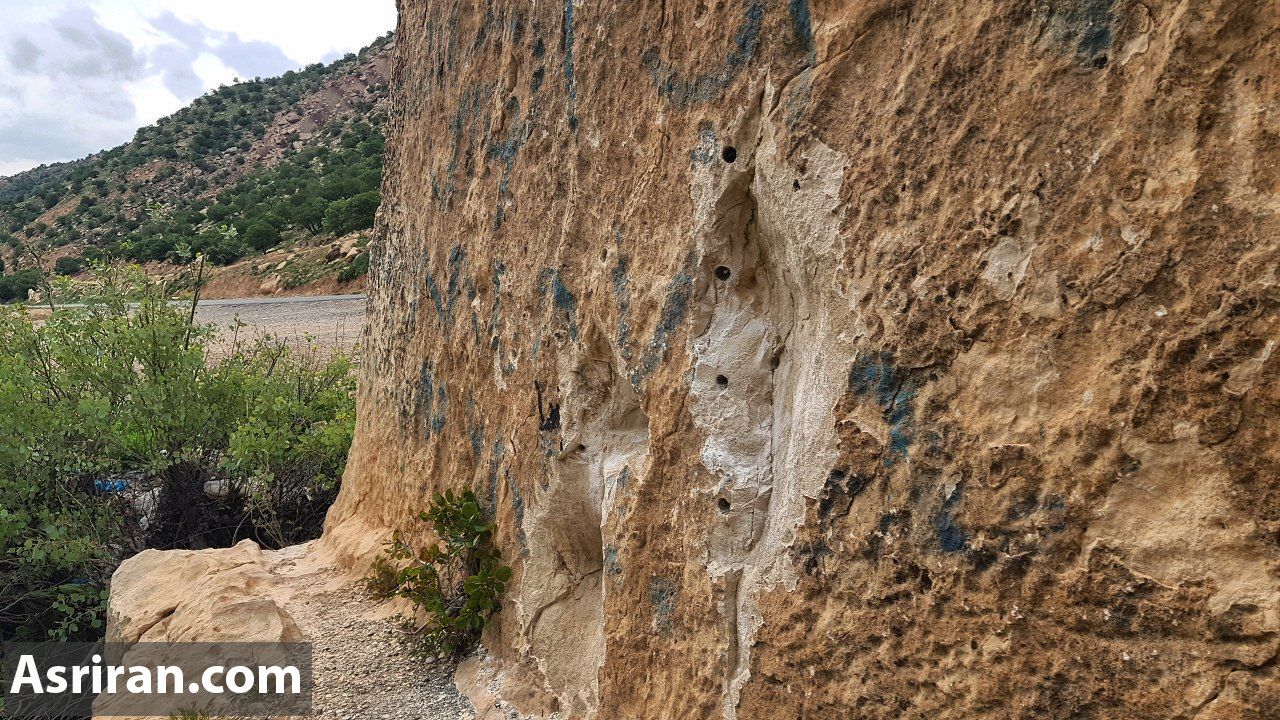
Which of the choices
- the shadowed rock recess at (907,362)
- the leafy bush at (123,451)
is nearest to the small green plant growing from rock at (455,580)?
the shadowed rock recess at (907,362)

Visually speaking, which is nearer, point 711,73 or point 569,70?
point 711,73

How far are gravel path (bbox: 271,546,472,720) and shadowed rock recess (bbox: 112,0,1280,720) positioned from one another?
34cm

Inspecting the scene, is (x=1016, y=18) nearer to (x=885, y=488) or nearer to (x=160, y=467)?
(x=885, y=488)

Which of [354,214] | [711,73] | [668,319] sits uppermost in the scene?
[354,214]

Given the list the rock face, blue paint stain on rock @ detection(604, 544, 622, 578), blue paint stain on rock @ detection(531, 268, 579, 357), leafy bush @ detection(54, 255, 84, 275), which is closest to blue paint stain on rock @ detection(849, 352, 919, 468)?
blue paint stain on rock @ detection(604, 544, 622, 578)

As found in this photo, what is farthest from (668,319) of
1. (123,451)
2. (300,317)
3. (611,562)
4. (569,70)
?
(300,317)

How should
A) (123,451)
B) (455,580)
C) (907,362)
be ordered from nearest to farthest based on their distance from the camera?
(907,362) → (455,580) → (123,451)

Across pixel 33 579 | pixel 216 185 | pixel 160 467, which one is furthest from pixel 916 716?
pixel 216 185

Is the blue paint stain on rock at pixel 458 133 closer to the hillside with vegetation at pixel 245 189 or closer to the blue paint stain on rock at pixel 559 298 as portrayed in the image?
the blue paint stain on rock at pixel 559 298

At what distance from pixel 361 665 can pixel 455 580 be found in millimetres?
518

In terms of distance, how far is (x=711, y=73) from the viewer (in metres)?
2.10

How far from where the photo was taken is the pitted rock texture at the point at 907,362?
1.21 meters

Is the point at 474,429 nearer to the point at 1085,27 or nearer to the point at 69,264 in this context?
the point at 1085,27

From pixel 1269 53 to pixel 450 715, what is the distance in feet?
9.98
